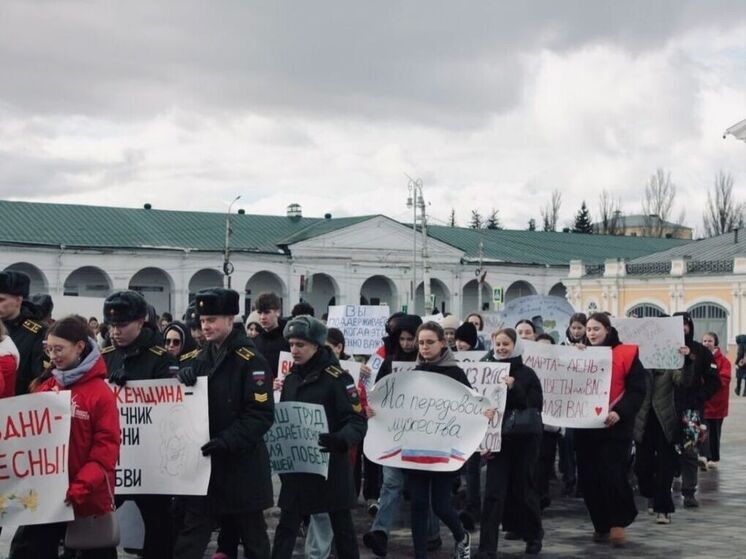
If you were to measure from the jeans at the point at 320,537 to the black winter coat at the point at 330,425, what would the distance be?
387 mm

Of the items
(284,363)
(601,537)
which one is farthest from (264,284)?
(601,537)

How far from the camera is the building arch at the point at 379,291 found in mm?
76312

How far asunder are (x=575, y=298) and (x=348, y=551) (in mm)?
55063

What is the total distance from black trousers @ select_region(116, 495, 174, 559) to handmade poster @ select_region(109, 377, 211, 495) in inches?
6.6

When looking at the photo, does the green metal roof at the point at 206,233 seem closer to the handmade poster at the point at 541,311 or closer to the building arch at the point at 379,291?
the building arch at the point at 379,291

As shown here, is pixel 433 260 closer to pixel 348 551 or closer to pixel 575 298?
pixel 575 298

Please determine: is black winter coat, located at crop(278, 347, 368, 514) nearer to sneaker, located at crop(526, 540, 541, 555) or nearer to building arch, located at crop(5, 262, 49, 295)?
sneaker, located at crop(526, 540, 541, 555)

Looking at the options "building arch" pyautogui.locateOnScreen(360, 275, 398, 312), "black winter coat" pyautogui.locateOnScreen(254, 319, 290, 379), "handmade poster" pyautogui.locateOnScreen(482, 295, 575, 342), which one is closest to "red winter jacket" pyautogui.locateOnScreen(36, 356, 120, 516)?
"black winter coat" pyautogui.locateOnScreen(254, 319, 290, 379)

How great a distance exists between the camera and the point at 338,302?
7406cm

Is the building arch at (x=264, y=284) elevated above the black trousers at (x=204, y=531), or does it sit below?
above

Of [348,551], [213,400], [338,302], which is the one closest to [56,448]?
[213,400]

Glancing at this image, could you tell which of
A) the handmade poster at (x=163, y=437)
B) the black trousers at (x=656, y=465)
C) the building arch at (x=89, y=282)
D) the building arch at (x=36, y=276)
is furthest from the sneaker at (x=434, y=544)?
the building arch at (x=89, y=282)

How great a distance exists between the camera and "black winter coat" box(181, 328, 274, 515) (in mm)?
7328

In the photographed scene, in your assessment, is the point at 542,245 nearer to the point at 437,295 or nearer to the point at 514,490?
the point at 437,295
